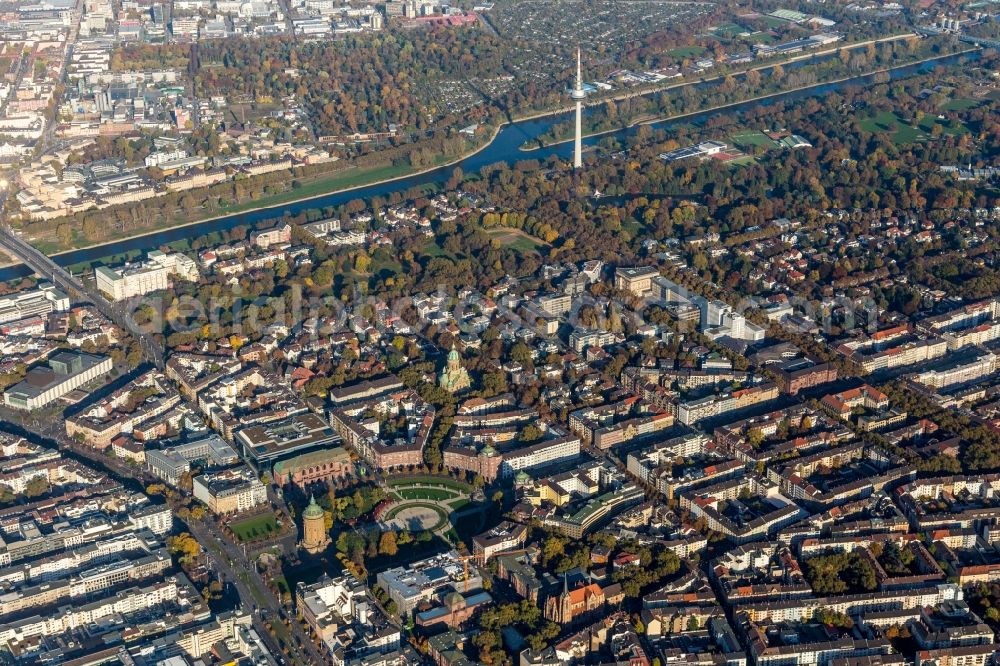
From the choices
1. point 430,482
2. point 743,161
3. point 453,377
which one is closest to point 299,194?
point 743,161

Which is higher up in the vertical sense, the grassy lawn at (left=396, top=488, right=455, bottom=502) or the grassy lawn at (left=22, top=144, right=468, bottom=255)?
the grassy lawn at (left=22, top=144, right=468, bottom=255)

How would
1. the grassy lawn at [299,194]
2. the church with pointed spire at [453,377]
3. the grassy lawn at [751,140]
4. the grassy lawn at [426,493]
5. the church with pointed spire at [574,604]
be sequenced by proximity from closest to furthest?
the church with pointed spire at [574,604]
the grassy lawn at [426,493]
the church with pointed spire at [453,377]
the grassy lawn at [299,194]
the grassy lawn at [751,140]

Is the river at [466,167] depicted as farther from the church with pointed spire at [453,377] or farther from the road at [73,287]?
the church with pointed spire at [453,377]

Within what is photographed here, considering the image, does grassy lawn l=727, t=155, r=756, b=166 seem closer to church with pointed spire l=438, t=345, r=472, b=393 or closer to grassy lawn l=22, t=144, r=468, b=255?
grassy lawn l=22, t=144, r=468, b=255

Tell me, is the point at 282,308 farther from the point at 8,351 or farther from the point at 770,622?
the point at 770,622

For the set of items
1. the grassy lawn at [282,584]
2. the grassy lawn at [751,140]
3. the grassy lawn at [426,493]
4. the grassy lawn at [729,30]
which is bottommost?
the grassy lawn at [426,493]

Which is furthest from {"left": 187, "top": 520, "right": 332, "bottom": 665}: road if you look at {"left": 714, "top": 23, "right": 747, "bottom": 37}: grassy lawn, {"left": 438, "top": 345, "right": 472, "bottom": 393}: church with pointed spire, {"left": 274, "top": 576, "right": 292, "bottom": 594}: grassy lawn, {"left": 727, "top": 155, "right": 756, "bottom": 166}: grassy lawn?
{"left": 714, "top": 23, "right": 747, "bottom": 37}: grassy lawn

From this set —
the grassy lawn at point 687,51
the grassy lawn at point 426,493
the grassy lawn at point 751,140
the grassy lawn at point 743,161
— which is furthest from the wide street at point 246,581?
the grassy lawn at point 687,51
